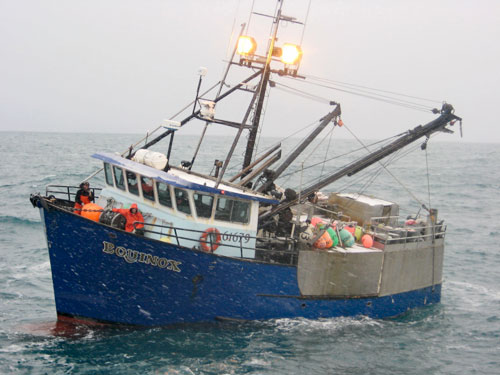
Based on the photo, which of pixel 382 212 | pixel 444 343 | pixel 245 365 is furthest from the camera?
pixel 382 212

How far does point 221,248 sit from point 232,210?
109 cm

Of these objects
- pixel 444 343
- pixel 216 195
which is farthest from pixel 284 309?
pixel 444 343

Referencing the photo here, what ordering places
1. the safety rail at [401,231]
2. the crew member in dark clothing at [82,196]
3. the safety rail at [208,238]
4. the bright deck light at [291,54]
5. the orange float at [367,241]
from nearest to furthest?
1. the safety rail at [208,238]
2. the crew member in dark clothing at [82,196]
3. the bright deck light at [291,54]
4. the orange float at [367,241]
5. the safety rail at [401,231]

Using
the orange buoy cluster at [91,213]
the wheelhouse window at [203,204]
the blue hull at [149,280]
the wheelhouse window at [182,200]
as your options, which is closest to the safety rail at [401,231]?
the blue hull at [149,280]

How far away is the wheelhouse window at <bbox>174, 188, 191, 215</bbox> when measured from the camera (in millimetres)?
12922

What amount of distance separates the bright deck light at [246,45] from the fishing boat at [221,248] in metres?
0.03

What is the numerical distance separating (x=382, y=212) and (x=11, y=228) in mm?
17569

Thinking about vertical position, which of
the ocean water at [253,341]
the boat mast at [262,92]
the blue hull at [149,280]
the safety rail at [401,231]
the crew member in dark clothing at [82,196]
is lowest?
the ocean water at [253,341]

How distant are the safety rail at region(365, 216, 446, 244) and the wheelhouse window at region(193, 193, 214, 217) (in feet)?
18.8

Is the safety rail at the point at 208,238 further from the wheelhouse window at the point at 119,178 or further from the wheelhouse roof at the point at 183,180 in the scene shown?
the wheelhouse window at the point at 119,178

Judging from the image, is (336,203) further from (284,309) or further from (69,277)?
(69,277)

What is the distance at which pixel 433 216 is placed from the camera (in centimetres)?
1733

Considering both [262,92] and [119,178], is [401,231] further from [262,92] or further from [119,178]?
[119,178]

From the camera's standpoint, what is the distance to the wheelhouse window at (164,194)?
516 inches
